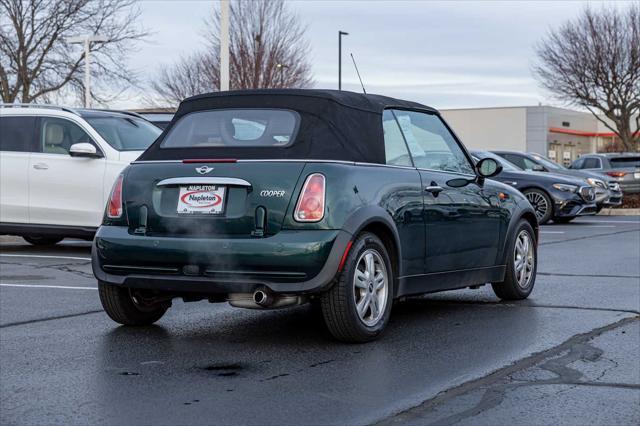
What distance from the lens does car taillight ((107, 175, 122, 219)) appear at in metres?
6.73

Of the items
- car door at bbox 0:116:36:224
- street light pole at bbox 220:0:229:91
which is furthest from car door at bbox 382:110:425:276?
street light pole at bbox 220:0:229:91

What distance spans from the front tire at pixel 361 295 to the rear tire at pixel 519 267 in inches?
77.3

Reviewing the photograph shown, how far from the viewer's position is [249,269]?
20.3 feet

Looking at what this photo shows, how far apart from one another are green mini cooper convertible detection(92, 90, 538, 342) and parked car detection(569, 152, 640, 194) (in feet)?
78.0

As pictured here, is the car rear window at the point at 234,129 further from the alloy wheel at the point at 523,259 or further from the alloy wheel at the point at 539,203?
the alloy wheel at the point at 539,203

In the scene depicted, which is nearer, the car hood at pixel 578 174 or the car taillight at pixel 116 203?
the car taillight at pixel 116 203

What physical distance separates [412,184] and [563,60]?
45.0 m

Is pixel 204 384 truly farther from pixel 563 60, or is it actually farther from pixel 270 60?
pixel 563 60

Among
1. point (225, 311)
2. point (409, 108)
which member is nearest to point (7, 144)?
point (225, 311)

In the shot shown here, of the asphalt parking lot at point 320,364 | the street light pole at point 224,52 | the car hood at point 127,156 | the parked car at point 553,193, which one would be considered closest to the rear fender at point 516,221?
the asphalt parking lot at point 320,364

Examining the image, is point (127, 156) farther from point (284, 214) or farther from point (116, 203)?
point (284, 214)

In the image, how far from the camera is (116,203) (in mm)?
6762

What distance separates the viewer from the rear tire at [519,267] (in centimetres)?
848

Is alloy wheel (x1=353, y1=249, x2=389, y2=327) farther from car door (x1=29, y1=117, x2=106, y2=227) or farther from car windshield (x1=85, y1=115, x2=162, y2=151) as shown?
car windshield (x1=85, y1=115, x2=162, y2=151)
